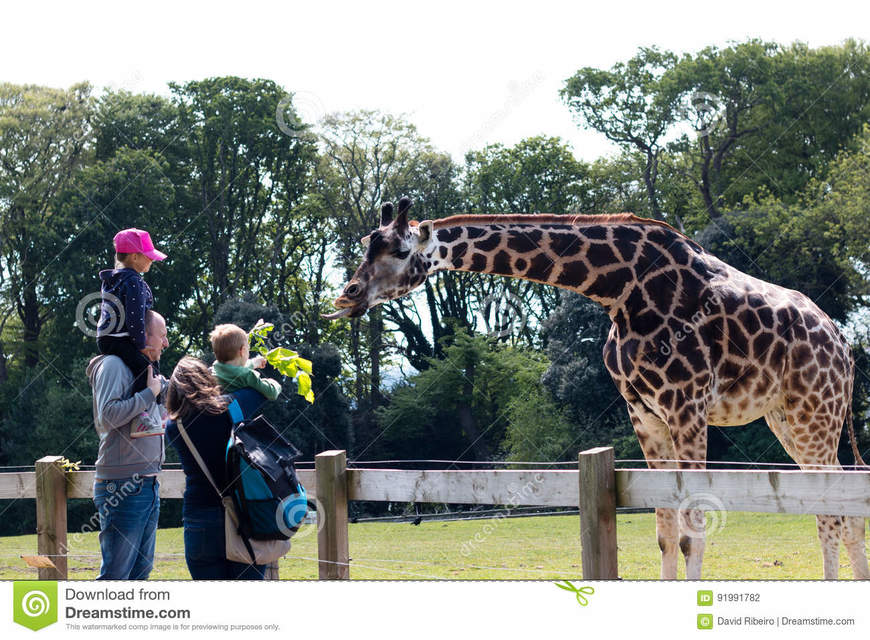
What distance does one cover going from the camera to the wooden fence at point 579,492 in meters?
5.50

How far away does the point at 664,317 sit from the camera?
785cm

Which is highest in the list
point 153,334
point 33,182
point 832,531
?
point 33,182

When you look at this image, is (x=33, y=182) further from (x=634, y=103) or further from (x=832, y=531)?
(x=832, y=531)

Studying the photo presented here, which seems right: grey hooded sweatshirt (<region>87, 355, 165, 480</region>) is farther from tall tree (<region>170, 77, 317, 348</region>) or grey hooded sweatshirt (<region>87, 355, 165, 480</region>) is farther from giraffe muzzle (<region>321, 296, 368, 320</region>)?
tall tree (<region>170, 77, 317, 348</region>)

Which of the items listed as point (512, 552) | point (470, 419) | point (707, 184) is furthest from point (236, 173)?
point (512, 552)

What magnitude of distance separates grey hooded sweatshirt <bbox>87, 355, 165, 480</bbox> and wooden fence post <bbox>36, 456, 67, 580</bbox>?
2.23 m

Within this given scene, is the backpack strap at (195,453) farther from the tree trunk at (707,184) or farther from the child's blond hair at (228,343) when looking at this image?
the tree trunk at (707,184)

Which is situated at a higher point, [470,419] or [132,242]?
[132,242]

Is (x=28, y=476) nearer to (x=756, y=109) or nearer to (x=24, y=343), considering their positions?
(x=24, y=343)

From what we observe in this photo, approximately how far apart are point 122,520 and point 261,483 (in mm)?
1064

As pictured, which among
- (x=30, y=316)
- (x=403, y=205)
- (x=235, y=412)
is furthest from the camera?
(x=30, y=316)

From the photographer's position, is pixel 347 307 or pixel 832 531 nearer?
pixel 347 307

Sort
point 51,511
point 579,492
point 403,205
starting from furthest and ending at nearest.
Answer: point 403,205 → point 51,511 → point 579,492

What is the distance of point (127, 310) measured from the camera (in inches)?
227
